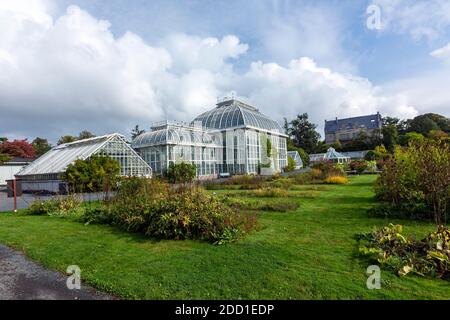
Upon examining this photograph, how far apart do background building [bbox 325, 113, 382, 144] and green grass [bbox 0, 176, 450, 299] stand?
88.0 meters

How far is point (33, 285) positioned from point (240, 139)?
33189 mm

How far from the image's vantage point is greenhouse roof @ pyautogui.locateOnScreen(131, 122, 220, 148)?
31.1m

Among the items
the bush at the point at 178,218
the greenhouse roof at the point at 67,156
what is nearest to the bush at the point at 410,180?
the bush at the point at 178,218

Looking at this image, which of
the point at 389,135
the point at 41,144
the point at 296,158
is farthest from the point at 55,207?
the point at 389,135

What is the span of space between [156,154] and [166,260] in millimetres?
27226

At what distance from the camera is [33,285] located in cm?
470

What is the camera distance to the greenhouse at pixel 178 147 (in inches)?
1223

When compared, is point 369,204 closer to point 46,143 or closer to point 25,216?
point 25,216

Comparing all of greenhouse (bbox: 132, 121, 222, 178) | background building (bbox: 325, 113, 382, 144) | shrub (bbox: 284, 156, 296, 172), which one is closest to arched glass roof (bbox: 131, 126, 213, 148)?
greenhouse (bbox: 132, 121, 222, 178)

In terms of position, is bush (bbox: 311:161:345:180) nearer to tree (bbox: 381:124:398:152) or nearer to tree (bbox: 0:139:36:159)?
tree (bbox: 381:124:398:152)

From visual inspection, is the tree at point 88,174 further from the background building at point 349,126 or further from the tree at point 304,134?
the background building at point 349,126

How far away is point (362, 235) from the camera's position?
670cm
